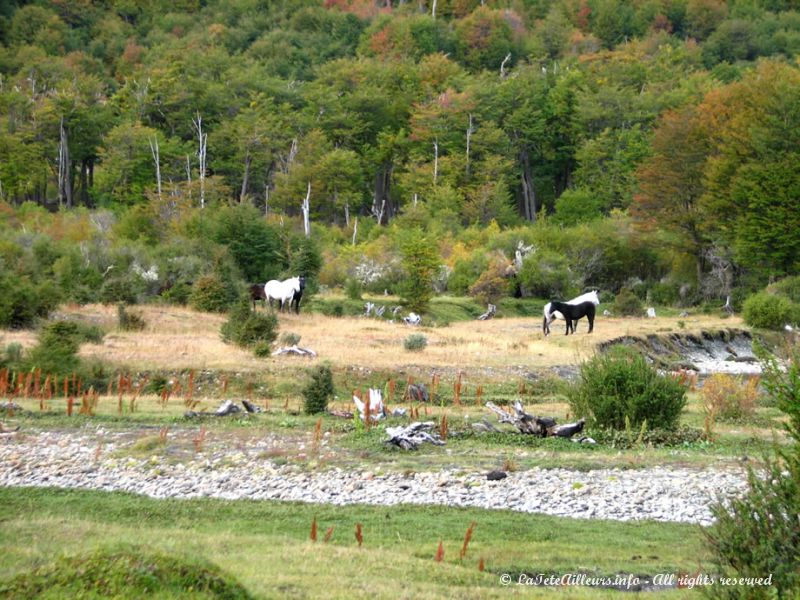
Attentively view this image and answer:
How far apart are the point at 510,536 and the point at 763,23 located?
131 m

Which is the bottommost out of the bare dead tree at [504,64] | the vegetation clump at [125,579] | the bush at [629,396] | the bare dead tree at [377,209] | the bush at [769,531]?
the bush at [629,396]

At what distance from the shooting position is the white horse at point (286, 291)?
4162cm

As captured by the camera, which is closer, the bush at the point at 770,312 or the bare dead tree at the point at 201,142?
the bush at the point at 770,312

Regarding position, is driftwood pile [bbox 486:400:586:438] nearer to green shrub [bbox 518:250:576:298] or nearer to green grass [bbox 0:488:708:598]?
green grass [bbox 0:488:708:598]

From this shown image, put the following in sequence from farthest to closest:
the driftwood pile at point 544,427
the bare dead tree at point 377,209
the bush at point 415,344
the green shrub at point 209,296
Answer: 1. the bare dead tree at point 377,209
2. the green shrub at point 209,296
3. the bush at point 415,344
4. the driftwood pile at point 544,427

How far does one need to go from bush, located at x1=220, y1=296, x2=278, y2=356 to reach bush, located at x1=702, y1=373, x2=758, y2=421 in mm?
13386

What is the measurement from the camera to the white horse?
41.6 metres

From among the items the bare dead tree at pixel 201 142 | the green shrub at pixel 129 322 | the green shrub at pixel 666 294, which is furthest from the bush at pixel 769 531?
the bare dead tree at pixel 201 142

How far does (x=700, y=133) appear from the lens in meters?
60.0

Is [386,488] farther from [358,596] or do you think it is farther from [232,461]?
[358,596]

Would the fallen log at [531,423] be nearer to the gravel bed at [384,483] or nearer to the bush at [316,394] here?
the gravel bed at [384,483]

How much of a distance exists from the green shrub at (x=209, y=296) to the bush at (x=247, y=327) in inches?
414

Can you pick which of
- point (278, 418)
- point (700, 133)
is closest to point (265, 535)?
point (278, 418)

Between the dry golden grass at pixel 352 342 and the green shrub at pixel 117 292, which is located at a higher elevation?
the green shrub at pixel 117 292
